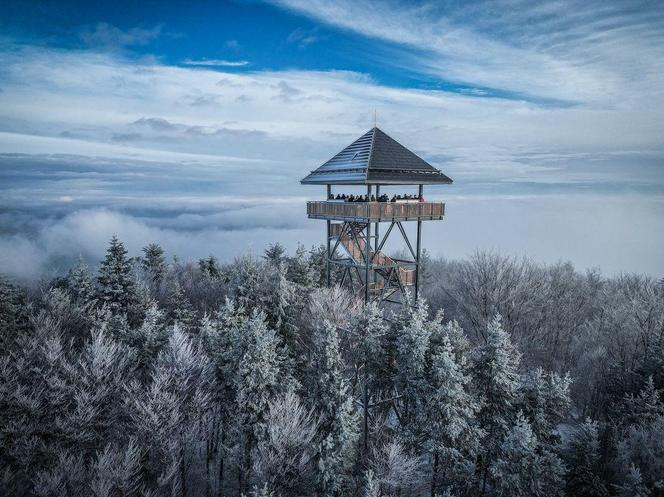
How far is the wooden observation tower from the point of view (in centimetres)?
2117

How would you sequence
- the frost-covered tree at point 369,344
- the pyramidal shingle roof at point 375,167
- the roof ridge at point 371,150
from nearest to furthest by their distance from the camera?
1. the frost-covered tree at point 369,344
2. the roof ridge at point 371,150
3. the pyramidal shingle roof at point 375,167

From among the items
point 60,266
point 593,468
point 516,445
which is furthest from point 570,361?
point 60,266

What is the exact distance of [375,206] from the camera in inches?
818

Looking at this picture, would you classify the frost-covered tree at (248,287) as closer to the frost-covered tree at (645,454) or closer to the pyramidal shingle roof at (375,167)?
the pyramidal shingle roof at (375,167)

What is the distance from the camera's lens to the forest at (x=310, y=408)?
1475 centimetres

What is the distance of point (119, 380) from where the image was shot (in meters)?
19.9

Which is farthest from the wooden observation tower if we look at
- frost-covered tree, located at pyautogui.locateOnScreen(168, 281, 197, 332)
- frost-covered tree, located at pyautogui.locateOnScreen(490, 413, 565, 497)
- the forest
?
frost-covered tree, located at pyautogui.locateOnScreen(168, 281, 197, 332)

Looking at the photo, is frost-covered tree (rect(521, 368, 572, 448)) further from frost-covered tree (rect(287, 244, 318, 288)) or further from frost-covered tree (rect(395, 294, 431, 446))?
frost-covered tree (rect(287, 244, 318, 288))

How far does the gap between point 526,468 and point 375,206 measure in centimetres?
1322

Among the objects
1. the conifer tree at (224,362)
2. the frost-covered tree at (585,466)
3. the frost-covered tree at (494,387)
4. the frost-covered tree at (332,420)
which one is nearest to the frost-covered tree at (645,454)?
the frost-covered tree at (585,466)

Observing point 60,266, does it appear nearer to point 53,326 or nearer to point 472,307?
point 53,326

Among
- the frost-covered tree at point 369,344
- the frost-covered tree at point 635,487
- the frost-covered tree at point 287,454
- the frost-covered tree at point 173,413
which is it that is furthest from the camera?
the frost-covered tree at point 369,344

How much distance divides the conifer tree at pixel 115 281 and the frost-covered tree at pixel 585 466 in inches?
1068

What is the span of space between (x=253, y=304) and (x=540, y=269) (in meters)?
31.6
